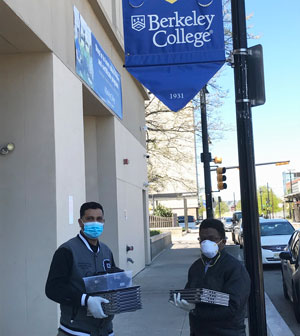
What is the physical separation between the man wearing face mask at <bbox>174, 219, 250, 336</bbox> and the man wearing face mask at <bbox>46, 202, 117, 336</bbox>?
0.64 meters

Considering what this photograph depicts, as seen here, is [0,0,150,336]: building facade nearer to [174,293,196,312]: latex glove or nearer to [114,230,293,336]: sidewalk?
[114,230,293,336]: sidewalk

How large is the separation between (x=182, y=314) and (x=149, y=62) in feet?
17.9

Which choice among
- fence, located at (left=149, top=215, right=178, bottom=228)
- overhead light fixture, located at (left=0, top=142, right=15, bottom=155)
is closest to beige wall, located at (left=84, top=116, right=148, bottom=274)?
overhead light fixture, located at (left=0, top=142, right=15, bottom=155)

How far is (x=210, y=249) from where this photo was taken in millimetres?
3291

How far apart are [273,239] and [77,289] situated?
550 inches

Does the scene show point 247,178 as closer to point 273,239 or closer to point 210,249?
point 210,249

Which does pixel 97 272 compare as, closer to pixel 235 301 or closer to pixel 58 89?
pixel 235 301

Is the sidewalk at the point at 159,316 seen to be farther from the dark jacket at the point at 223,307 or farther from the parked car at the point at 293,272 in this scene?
the dark jacket at the point at 223,307

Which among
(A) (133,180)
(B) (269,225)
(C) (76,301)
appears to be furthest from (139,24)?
(B) (269,225)

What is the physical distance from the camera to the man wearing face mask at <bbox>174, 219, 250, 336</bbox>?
314 cm

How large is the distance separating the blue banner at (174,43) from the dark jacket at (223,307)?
93.0 inches

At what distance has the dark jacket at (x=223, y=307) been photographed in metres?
3.14

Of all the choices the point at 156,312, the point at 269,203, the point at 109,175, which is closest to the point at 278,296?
the point at 156,312

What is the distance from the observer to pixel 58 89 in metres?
7.11
